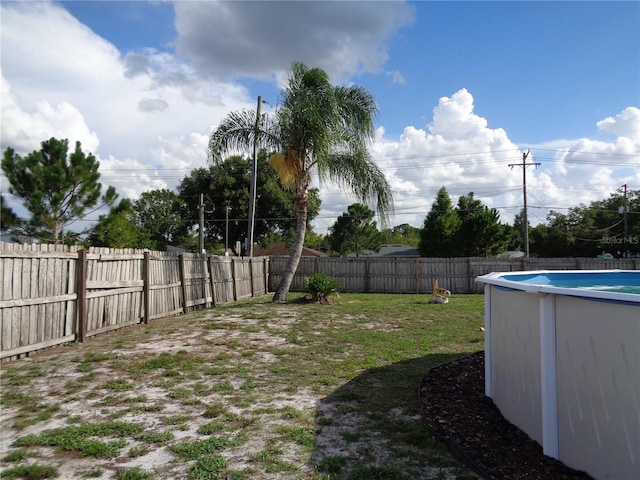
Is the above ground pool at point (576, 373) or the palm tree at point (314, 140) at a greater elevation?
the palm tree at point (314, 140)

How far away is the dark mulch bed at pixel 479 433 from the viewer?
301cm

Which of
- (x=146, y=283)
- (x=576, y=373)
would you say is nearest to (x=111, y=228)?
(x=146, y=283)

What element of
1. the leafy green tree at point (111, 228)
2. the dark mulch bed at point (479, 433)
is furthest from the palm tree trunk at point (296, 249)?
the dark mulch bed at point (479, 433)

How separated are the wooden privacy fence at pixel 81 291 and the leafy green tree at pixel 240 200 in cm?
2395

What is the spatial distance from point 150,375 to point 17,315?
6.95ft

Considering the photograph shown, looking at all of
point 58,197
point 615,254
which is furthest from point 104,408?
point 615,254

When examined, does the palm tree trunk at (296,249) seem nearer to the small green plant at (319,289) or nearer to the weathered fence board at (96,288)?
the small green plant at (319,289)

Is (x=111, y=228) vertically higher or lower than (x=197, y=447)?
higher

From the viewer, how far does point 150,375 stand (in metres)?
5.32

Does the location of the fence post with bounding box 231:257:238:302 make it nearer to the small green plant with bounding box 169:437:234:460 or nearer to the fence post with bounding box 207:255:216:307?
the fence post with bounding box 207:255:216:307

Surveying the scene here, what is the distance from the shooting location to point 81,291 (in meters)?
7.07

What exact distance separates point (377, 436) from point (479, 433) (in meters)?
0.85

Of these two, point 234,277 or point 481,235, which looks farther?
point 481,235

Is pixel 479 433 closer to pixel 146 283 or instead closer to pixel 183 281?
pixel 146 283
